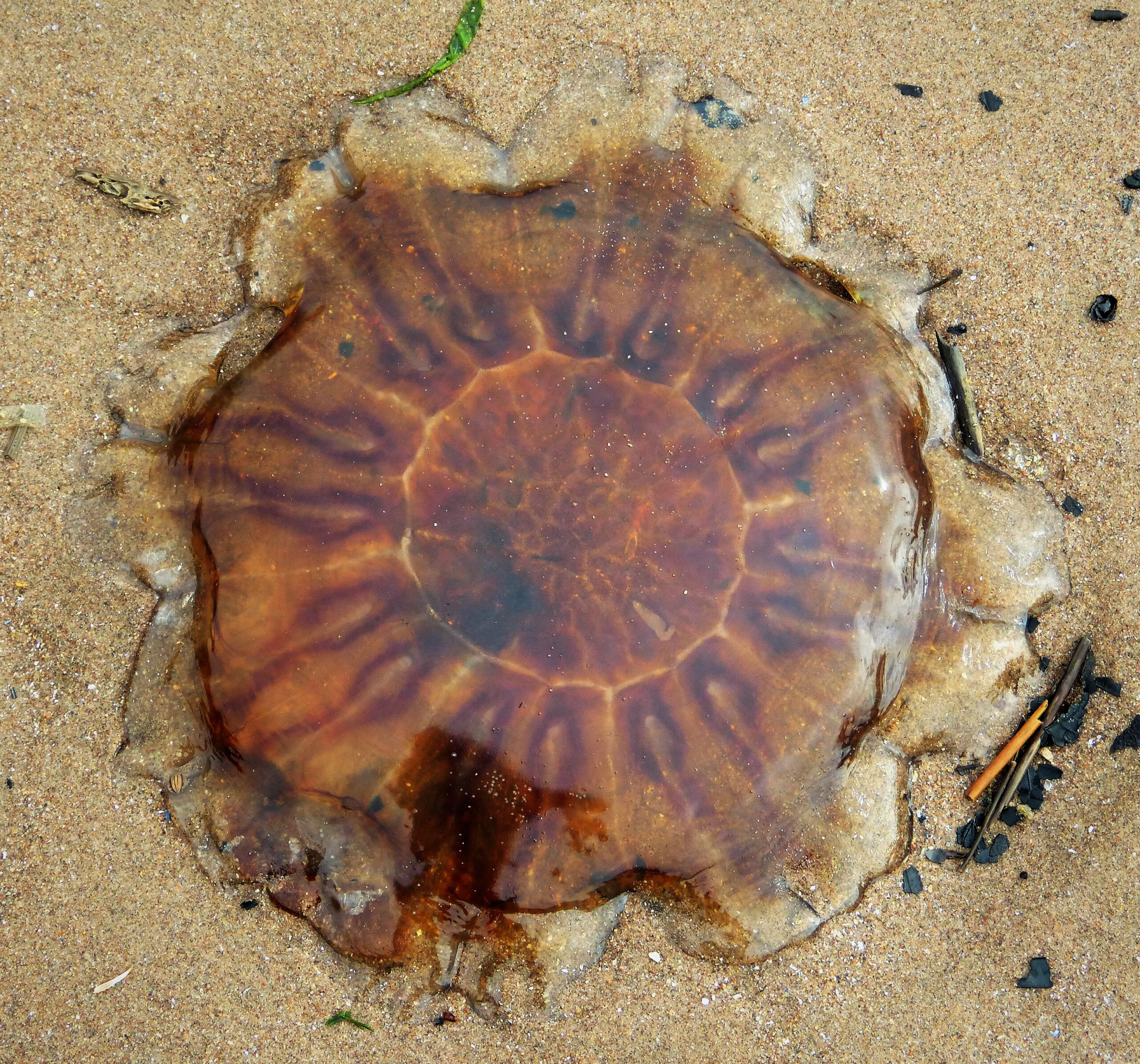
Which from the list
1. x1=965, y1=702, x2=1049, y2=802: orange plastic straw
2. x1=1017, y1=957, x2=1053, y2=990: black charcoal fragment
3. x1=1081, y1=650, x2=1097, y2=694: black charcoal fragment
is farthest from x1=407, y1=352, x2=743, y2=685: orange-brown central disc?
x1=1017, y1=957, x2=1053, y2=990: black charcoal fragment

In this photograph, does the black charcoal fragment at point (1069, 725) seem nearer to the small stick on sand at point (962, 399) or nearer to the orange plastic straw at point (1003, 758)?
the orange plastic straw at point (1003, 758)

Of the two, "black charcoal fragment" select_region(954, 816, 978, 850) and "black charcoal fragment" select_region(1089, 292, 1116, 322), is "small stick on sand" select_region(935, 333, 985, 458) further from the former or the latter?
"black charcoal fragment" select_region(954, 816, 978, 850)

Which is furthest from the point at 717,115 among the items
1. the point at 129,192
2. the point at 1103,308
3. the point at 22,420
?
the point at 22,420

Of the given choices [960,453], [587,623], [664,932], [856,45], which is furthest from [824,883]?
[856,45]

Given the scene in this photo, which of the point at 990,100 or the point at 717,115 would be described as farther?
the point at 990,100

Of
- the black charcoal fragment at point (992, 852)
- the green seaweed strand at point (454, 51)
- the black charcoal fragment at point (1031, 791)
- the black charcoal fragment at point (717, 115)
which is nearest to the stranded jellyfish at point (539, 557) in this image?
the black charcoal fragment at point (717, 115)

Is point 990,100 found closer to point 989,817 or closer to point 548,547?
point 548,547

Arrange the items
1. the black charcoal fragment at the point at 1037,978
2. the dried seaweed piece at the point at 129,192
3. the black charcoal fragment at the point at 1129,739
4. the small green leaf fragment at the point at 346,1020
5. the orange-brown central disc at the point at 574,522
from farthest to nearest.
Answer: the black charcoal fragment at the point at 1129,739 < the black charcoal fragment at the point at 1037,978 < the dried seaweed piece at the point at 129,192 < the small green leaf fragment at the point at 346,1020 < the orange-brown central disc at the point at 574,522
